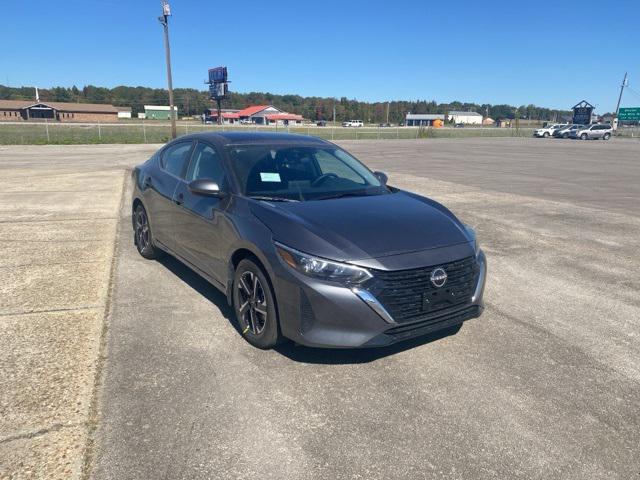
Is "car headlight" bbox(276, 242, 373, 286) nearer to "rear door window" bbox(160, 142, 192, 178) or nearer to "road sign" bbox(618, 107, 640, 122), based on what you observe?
"rear door window" bbox(160, 142, 192, 178)

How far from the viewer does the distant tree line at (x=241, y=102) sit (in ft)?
461

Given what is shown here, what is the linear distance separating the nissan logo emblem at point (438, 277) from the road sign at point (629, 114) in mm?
83030

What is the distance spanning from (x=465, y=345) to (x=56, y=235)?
588cm

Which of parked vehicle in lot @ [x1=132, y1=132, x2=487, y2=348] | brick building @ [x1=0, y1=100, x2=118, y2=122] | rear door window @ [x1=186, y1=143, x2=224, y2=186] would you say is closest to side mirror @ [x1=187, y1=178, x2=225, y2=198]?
parked vehicle in lot @ [x1=132, y1=132, x2=487, y2=348]

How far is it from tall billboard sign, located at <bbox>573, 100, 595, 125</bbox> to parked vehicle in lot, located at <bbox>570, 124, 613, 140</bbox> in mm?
16931

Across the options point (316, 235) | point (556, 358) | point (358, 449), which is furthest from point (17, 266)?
point (556, 358)

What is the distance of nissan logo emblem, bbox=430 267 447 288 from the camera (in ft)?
10.4

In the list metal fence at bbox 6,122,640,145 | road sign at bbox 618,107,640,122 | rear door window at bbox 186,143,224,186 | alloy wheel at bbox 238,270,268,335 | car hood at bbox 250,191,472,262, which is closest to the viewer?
car hood at bbox 250,191,472,262

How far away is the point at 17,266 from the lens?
212 inches

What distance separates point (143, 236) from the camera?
5.86m

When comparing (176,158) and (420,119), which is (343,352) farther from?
(420,119)

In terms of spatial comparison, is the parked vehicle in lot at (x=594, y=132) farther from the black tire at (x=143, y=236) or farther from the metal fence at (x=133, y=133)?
the black tire at (x=143, y=236)

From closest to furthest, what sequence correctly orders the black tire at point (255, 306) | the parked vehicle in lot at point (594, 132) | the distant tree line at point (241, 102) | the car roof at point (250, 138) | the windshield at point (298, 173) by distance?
the black tire at point (255, 306)
the windshield at point (298, 173)
the car roof at point (250, 138)
the parked vehicle in lot at point (594, 132)
the distant tree line at point (241, 102)

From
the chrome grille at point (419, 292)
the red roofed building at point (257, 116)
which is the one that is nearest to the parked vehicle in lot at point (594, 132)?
the chrome grille at point (419, 292)
